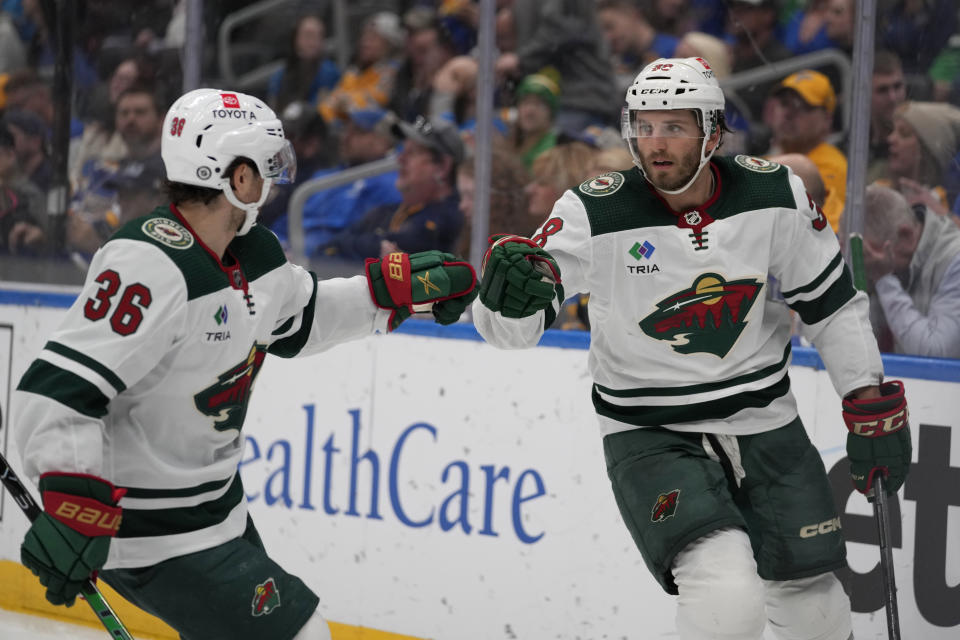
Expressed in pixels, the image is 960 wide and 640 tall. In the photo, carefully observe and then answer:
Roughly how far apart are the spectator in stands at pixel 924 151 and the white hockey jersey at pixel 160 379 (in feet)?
5.80

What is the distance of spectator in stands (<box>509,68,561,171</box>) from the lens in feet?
12.7

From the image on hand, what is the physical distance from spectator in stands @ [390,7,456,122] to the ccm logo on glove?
7.98ft

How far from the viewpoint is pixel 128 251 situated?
213 cm

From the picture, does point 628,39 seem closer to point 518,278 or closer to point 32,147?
point 518,278

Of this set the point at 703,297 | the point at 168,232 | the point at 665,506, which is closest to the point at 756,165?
the point at 703,297

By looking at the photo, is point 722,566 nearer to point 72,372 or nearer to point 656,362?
point 656,362

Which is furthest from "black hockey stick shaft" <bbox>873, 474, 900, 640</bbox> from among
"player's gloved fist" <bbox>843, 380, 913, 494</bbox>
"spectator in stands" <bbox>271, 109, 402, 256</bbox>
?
"spectator in stands" <bbox>271, 109, 402, 256</bbox>

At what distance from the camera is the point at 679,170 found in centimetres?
251

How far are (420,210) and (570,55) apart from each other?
71 centimetres

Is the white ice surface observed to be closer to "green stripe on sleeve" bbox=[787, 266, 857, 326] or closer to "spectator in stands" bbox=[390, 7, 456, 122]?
"spectator in stands" bbox=[390, 7, 456, 122]

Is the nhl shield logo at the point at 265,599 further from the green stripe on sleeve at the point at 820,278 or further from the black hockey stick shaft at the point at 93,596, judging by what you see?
the green stripe on sleeve at the point at 820,278

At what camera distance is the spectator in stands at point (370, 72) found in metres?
4.40

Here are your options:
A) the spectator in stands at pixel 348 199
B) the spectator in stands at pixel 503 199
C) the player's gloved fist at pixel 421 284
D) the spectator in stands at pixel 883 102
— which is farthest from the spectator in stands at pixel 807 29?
the player's gloved fist at pixel 421 284

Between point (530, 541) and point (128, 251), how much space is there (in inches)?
66.8
